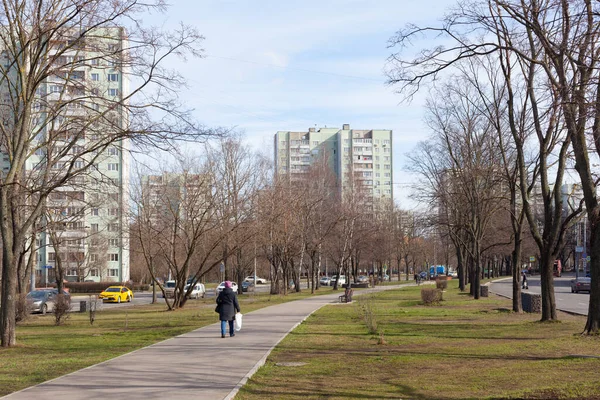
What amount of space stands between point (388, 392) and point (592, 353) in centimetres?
584

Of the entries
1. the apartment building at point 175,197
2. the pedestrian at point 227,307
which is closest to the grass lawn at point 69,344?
the pedestrian at point 227,307

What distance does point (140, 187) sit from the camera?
128 feet

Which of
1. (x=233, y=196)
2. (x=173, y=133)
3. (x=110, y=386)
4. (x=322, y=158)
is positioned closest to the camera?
(x=110, y=386)

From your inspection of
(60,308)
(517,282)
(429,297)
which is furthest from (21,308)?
(517,282)

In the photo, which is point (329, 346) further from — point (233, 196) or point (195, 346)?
point (233, 196)

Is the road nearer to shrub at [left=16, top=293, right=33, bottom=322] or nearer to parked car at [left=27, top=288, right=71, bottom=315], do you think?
shrub at [left=16, top=293, right=33, bottom=322]

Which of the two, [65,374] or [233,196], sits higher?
[233,196]

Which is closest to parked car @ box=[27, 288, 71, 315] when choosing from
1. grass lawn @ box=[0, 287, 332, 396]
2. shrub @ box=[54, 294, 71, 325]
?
grass lawn @ box=[0, 287, 332, 396]

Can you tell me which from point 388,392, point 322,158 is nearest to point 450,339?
point 388,392

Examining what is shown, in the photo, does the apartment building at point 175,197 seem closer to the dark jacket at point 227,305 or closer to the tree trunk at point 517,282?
the tree trunk at point 517,282

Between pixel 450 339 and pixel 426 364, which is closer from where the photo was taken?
pixel 426 364

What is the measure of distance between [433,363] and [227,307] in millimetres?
7079

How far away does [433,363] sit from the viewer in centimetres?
1248

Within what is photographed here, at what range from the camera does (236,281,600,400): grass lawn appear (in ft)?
30.8
